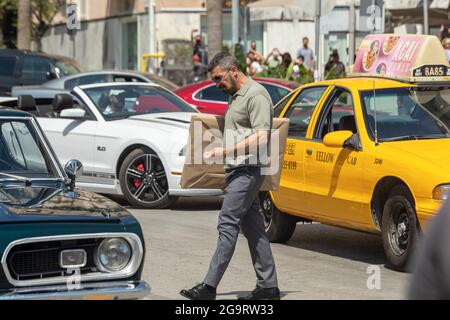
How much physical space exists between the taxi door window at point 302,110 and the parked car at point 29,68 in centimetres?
1298

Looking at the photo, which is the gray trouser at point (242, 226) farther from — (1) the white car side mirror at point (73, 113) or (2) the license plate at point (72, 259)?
(1) the white car side mirror at point (73, 113)

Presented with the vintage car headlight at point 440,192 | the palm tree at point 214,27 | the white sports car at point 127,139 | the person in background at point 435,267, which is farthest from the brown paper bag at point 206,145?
the palm tree at point 214,27

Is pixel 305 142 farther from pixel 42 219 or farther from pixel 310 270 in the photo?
pixel 42 219

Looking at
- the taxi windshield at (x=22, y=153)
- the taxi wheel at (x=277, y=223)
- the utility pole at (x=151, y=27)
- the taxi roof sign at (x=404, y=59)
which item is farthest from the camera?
the utility pole at (x=151, y=27)

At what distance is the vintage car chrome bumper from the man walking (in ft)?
4.46

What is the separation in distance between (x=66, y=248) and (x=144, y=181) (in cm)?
725

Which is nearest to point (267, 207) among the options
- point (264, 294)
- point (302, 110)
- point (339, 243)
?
point (339, 243)

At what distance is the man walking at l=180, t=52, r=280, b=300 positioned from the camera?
26.0ft

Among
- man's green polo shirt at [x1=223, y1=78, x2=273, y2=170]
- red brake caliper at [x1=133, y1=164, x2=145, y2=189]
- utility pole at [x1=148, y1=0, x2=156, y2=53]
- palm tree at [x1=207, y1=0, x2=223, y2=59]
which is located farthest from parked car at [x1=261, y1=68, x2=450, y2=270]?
utility pole at [x1=148, y1=0, x2=156, y2=53]

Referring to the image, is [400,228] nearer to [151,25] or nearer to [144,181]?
[144,181]

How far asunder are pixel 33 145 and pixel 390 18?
20.6 metres

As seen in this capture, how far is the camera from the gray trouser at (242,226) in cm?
793

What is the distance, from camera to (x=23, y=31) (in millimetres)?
33500

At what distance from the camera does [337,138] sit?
389 inches
